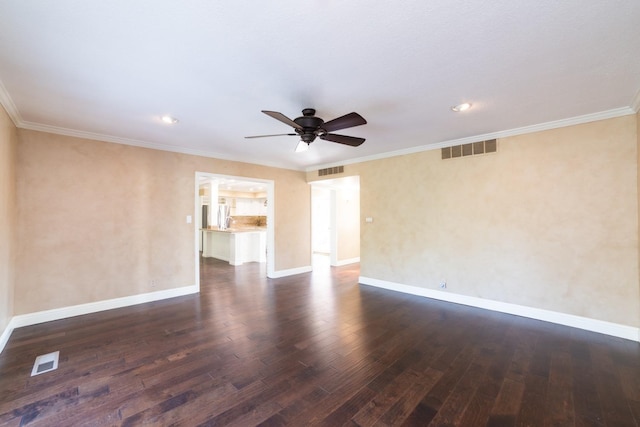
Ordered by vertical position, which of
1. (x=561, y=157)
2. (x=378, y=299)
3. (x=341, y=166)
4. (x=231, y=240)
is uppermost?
(x=341, y=166)

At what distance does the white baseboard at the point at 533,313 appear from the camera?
316 centimetres

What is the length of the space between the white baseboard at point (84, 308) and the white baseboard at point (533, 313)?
402 cm

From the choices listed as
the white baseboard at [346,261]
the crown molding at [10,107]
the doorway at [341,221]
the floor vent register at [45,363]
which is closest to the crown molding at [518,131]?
the doorway at [341,221]

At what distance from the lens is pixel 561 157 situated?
11.5 feet

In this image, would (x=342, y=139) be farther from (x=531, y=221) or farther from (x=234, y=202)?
Answer: (x=234, y=202)

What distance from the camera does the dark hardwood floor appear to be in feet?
6.31

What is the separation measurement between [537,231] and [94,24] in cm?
513

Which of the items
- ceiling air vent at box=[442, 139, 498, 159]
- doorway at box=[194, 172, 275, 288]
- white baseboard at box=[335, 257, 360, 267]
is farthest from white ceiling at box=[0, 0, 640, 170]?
white baseboard at box=[335, 257, 360, 267]

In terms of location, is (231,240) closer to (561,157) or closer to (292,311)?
(292,311)

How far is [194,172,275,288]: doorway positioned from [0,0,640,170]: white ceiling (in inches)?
86.4

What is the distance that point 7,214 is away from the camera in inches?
120

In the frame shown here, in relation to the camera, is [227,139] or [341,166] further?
[341,166]

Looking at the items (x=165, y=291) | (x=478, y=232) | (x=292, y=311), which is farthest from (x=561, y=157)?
(x=165, y=291)

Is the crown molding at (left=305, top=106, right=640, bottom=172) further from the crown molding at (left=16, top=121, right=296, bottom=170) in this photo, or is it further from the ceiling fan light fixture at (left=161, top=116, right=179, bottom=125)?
the ceiling fan light fixture at (left=161, top=116, right=179, bottom=125)
